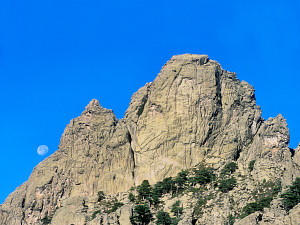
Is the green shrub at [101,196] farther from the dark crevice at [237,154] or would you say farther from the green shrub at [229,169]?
the dark crevice at [237,154]

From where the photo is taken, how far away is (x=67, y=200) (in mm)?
153000

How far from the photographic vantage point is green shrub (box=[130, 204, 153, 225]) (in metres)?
138

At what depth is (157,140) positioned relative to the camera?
164 meters

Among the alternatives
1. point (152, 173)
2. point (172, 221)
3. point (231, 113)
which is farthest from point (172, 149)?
point (172, 221)

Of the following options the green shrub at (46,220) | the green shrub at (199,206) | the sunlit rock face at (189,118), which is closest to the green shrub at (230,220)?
the green shrub at (199,206)

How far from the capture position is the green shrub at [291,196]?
121481 mm

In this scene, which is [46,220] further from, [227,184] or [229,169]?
[229,169]

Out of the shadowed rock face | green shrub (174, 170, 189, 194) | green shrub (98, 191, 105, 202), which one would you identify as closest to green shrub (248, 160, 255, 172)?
the shadowed rock face

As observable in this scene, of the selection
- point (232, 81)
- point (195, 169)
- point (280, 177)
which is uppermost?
point (232, 81)

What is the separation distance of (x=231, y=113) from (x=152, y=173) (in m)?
27.4

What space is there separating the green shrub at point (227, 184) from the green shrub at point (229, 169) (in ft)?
14.1

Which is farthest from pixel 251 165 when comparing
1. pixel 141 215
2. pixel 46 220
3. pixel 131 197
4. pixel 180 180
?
pixel 46 220

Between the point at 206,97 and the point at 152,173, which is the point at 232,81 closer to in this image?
the point at 206,97

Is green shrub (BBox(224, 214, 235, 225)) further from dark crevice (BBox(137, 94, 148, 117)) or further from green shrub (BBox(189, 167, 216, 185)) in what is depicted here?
dark crevice (BBox(137, 94, 148, 117))
